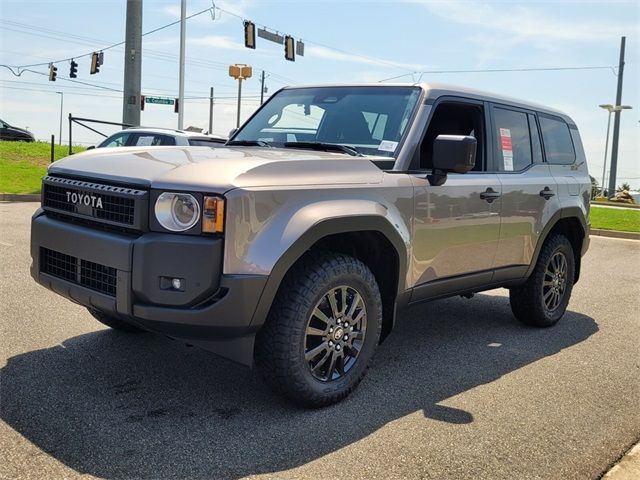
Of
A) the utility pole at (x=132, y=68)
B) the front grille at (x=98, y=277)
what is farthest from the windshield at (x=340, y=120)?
the utility pole at (x=132, y=68)

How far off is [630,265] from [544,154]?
5531mm

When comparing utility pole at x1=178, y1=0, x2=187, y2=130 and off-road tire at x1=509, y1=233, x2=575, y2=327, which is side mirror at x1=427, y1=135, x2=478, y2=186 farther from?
utility pole at x1=178, y1=0, x2=187, y2=130

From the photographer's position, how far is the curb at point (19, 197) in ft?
46.9

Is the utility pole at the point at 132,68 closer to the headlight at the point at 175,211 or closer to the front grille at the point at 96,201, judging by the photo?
the front grille at the point at 96,201

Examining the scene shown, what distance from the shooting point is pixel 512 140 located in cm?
542

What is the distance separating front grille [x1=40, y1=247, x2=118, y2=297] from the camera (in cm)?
338

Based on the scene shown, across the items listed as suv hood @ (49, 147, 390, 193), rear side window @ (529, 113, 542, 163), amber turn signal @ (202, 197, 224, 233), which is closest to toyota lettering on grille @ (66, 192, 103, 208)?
suv hood @ (49, 147, 390, 193)

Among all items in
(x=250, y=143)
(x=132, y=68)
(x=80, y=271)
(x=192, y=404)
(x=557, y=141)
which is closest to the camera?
(x=80, y=271)

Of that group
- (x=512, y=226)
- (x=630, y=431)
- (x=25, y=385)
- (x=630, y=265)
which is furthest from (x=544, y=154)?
(x=630, y=265)

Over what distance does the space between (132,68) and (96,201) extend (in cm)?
1644

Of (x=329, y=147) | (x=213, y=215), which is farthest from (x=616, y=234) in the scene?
(x=213, y=215)

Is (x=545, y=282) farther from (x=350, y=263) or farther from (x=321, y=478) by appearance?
(x=321, y=478)

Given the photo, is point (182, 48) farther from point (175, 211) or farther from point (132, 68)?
point (175, 211)

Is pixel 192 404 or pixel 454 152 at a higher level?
pixel 454 152
